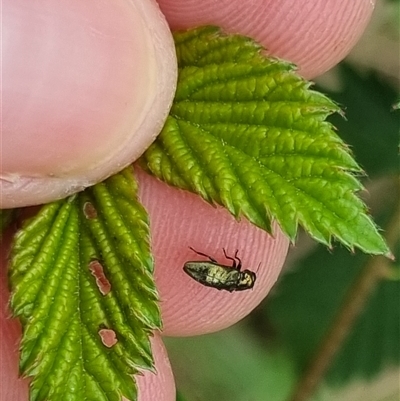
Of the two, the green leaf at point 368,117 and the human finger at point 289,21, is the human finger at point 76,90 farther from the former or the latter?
the green leaf at point 368,117

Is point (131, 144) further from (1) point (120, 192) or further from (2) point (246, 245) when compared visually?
(2) point (246, 245)

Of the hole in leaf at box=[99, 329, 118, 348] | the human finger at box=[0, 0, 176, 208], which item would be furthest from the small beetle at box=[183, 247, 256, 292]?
the human finger at box=[0, 0, 176, 208]

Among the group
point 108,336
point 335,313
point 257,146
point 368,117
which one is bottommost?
point 335,313

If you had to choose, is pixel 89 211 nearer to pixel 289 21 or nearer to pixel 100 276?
pixel 100 276

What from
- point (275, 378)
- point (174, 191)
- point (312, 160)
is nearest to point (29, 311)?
point (174, 191)

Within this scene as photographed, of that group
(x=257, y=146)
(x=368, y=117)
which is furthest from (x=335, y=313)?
(x=257, y=146)

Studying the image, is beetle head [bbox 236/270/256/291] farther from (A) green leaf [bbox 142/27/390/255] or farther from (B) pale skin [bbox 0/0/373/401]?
(A) green leaf [bbox 142/27/390/255]
